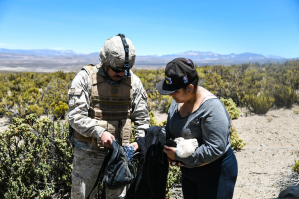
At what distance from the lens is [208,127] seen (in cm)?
Result: 157

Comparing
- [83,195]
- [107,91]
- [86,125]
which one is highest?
[107,91]

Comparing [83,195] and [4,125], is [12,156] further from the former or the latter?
[4,125]

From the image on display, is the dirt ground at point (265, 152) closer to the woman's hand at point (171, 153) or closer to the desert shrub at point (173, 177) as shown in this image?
the desert shrub at point (173, 177)

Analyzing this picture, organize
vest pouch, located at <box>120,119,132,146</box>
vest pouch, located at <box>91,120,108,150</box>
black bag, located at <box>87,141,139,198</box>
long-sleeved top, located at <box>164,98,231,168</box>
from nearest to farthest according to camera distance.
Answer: long-sleeved top, located at <box>164,98,231,168</box> → black bag, located at <box>87,141,139,198</box> → vest pouch, located at <box>91,120,108,150</box> → vest pouch, located at <box>120,119,132,146</box>

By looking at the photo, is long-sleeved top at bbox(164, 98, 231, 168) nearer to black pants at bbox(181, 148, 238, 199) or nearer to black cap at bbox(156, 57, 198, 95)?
black pants at bbox(181, 148, 238, 199)

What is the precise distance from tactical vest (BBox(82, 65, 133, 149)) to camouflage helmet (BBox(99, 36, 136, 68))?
7.4 inches

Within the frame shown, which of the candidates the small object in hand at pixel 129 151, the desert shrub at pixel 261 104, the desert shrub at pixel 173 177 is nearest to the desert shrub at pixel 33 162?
the desert shrub at pixel 173 177

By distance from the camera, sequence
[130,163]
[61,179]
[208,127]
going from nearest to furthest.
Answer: [208,127] → [130,163] → [61,179]

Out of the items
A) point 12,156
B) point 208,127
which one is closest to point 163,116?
point 12,156

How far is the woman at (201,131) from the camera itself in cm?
157

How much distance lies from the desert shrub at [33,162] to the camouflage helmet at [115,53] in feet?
5.60

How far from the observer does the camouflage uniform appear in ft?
6.85

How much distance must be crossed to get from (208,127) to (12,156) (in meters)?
2.88

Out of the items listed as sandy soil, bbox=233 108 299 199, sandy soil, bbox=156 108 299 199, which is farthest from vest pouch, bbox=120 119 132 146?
sandy soil, bbox=233 108 299 199
